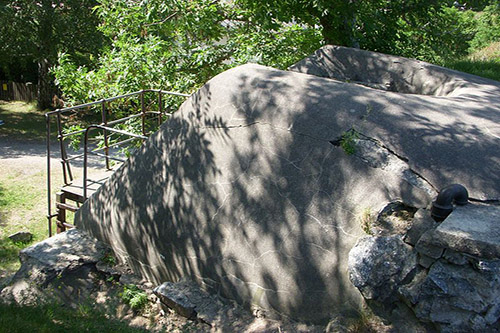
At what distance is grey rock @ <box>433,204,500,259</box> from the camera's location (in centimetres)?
299

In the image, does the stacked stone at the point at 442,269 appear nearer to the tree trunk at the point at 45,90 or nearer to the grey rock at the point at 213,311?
the grey rock at the point at 213,311

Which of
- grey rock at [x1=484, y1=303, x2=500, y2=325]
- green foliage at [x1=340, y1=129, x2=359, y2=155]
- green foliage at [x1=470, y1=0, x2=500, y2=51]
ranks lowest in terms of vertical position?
grey rock at [x1=484, y1=303, x2=500, y2=325]

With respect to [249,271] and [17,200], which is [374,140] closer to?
[249,271]

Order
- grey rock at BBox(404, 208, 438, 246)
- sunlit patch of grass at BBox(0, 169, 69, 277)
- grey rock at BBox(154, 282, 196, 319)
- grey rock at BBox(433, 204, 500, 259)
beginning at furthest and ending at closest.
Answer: sunlit patch of grass at BBox(0, 169, 69, 277), grey rock at BBox(154, 282, 196, 319), grey rock at BBox(404, 208, 438, 246), grey rock at BBox(433, 204, 500, 259)

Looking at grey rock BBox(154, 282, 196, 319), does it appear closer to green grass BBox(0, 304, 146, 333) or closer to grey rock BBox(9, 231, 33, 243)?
green grass BBox(0, 304, 146, 333)

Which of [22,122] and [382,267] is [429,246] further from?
[22,122]

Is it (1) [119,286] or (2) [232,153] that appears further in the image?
(1) [119,286]

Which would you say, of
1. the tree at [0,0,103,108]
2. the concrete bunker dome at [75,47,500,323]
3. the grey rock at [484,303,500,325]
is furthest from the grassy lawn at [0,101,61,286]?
the grey rock at [484,303,500,325]

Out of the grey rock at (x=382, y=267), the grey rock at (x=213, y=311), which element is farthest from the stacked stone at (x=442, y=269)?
the grey rock at (x=213, y=311)

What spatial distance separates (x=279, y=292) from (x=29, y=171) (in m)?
10.8

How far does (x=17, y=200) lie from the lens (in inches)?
423

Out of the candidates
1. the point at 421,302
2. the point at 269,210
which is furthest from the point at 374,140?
the point at 421,302

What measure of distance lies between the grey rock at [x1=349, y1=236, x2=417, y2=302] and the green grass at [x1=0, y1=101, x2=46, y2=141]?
1720 cm

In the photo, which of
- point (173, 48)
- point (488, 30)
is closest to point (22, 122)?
point (173, 48)
